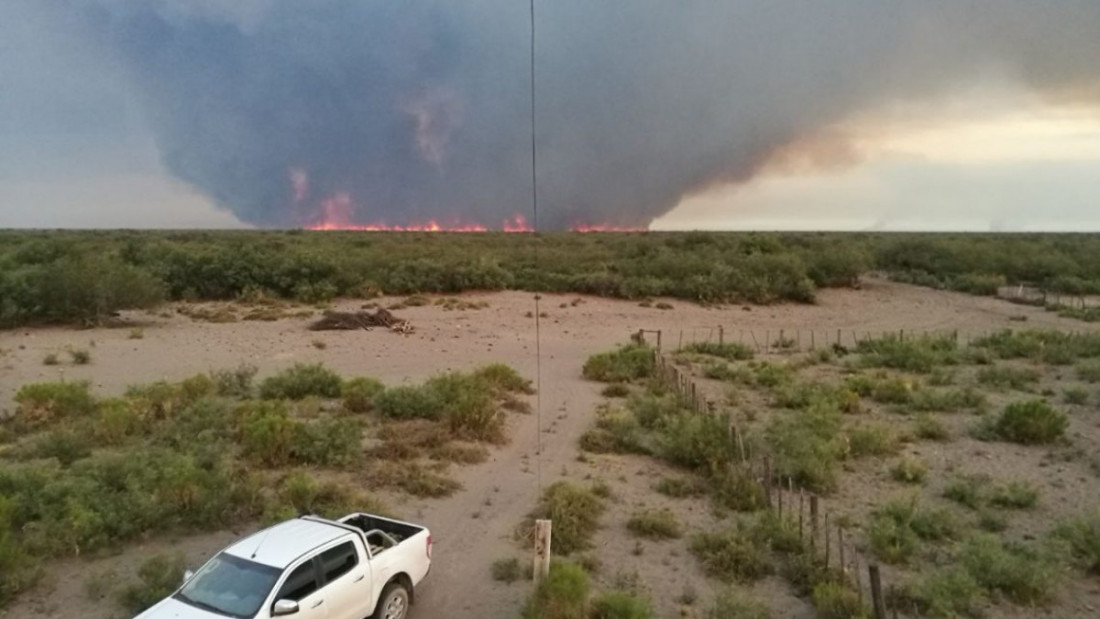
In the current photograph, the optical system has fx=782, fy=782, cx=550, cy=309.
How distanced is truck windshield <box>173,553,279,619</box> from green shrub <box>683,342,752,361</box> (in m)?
22.1

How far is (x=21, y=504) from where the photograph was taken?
11875 millimetres

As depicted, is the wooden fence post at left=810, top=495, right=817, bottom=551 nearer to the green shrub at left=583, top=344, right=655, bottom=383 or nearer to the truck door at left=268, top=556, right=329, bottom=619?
the truck door at left=268, top=556, right=329, bottom=619

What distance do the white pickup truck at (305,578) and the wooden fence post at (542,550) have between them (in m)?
1.51

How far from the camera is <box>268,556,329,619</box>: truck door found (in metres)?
7.84

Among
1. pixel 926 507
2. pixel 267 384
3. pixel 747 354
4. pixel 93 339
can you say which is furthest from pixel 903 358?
pixel 93 339

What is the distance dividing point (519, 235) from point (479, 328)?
55.2 m

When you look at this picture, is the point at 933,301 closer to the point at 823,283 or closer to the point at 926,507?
the point at 823,283

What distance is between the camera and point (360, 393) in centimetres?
2002

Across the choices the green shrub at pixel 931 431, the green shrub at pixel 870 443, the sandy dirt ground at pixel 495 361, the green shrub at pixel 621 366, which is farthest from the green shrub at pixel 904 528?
the green shrub at pixel 621 366

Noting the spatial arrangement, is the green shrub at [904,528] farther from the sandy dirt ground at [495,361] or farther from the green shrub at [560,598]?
the green shrub at [560,598]

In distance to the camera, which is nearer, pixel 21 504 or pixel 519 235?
pixel 21 504

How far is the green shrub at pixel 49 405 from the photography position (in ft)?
58.2

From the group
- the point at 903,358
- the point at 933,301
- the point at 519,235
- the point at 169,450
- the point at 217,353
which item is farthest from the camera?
the point at 519,235

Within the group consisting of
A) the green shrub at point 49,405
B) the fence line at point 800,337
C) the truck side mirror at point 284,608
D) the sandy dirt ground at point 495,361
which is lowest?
the fence line at point 800,337
